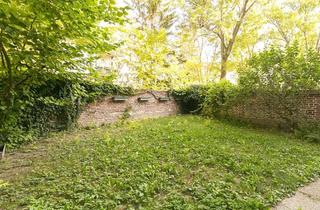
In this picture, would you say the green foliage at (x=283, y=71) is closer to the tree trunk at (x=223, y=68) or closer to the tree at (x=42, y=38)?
the tree at (x=42, y=38)

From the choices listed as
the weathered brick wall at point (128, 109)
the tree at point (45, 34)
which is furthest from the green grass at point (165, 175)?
the weathered brick wall at point (128, 109)

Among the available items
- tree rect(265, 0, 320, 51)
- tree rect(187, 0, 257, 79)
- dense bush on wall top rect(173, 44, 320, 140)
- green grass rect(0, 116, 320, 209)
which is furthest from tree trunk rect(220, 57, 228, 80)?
green grass rect(0, 116, 320, 209)

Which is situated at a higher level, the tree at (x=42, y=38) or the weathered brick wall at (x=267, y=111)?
the tree at (x=42, y=38)

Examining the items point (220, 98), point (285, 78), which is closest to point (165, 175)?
point (285, 78)

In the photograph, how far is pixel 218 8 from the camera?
12.2 meters

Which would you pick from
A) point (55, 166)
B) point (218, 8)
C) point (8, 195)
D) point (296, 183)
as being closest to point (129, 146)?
point (55, 166)

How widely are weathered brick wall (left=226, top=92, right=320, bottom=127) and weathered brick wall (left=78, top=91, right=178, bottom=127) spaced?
2.98 metres

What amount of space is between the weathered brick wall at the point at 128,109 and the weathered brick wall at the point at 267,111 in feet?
9.76

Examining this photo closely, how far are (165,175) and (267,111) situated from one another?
5784 millimetres

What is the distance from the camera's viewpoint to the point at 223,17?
12.1 metres

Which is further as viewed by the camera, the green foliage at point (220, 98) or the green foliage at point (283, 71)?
the green foliage at point (220, 98)

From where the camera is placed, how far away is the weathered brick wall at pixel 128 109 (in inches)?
295

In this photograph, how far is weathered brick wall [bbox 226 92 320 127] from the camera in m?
6.55

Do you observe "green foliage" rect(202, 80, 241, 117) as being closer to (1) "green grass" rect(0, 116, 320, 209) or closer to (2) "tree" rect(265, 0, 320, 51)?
(1) "green grass" rect(0, 116, 320, 209)
